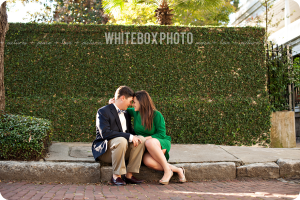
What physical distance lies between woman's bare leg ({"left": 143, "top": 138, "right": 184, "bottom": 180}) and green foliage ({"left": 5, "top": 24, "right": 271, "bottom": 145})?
2300 millimetres

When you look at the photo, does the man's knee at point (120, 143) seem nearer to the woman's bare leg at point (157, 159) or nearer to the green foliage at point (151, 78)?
the woman's bare leg at point (157, 159)

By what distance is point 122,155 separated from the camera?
344 cm

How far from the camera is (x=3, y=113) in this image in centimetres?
439

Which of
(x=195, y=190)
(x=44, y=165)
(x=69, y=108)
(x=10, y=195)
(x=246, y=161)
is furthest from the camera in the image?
(x=69, y=108)

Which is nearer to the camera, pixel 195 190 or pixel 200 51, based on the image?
pixel 195 190

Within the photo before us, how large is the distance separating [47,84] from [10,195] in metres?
3.54

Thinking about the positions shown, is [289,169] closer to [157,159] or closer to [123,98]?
[157,159]

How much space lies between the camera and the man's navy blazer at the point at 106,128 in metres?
3.55

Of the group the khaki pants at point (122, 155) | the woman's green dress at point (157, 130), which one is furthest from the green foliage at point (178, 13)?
the khaki pants at point (122, 155)

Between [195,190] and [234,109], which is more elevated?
[234,109]

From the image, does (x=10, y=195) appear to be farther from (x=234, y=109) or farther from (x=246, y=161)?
(x=234, y=109)

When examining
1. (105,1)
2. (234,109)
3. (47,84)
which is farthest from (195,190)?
(105,1)

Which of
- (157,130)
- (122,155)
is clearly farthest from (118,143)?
(157,130)

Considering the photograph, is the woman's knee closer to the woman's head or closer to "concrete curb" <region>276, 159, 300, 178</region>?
the woman's head
